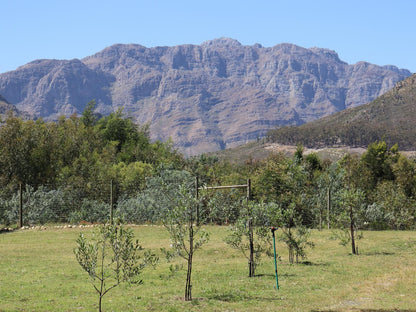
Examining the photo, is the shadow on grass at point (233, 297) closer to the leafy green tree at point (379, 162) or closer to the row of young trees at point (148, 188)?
the row of young trees at point (148, 188)

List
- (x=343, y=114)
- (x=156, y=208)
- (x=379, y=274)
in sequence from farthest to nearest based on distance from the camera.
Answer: (x=343, y=114) < (x=156, y=208) < (x=379, y=274)

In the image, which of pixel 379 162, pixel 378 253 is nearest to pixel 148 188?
pixel 378 253

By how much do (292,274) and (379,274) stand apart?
2.85 m

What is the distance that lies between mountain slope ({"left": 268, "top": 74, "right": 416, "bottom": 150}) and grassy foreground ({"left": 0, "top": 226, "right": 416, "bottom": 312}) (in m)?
117

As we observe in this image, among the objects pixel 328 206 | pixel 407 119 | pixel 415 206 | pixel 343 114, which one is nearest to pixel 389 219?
pixel 415 206

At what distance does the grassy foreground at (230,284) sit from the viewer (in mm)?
11641

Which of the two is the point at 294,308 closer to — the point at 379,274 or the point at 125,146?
the point at 379,274

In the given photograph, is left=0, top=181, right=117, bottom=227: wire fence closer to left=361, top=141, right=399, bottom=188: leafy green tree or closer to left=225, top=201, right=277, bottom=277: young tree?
left=225, top=201, right=277, bottom=277: young tree

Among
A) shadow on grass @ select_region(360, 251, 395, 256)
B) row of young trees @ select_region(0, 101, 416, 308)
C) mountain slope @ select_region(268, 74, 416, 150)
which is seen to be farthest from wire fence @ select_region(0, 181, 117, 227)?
mountain slope @ select_region(268, 74, 416, 150)

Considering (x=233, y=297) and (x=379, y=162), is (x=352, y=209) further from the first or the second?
(x=379, y=162)

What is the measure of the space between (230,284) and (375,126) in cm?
13560

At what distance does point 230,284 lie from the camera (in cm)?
1423

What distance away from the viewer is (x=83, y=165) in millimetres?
44906

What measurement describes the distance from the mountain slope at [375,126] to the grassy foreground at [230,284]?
117 metres
